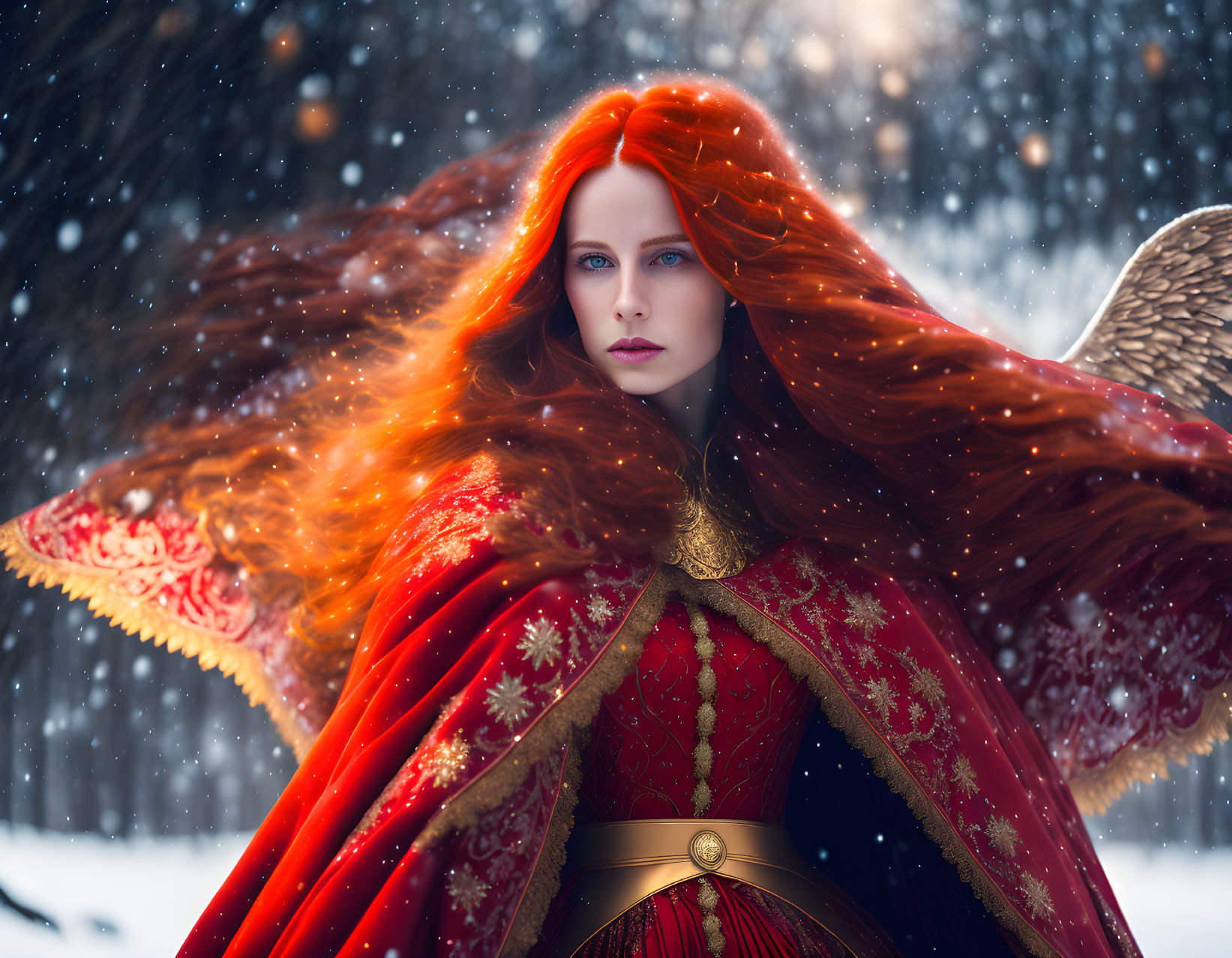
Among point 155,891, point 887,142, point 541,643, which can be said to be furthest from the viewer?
point 887,142

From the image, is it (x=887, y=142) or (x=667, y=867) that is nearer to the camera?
(x=667, y=867)

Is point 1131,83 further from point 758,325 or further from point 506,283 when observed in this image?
point 506,283

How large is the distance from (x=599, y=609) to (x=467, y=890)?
37 cm

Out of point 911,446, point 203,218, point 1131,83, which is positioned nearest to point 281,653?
point 203,218

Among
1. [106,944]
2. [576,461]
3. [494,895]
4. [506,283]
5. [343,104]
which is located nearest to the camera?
[494,895]

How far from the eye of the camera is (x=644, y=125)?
1328 millimetres

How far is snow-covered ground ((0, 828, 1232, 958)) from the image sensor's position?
1755mm

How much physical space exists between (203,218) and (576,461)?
3.43 ft

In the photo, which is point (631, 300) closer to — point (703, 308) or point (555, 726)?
point (703, 308)

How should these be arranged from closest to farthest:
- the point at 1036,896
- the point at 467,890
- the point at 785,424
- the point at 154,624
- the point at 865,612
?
the point at 467,890 < the point at 1036,896 < the point at 865,612 < the point at 785,424 < the point at 154,624

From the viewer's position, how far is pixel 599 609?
1216mm

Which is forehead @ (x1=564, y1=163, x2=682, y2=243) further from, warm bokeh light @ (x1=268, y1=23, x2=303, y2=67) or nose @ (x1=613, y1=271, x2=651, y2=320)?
warm bokeh light @ (x1=268, y1=23, x2=303, y2=67)

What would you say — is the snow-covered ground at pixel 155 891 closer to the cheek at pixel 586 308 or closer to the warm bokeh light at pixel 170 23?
the cheek at pixel 586 308

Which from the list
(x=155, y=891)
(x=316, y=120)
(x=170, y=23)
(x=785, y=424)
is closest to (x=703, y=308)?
(x=785, y=424)
